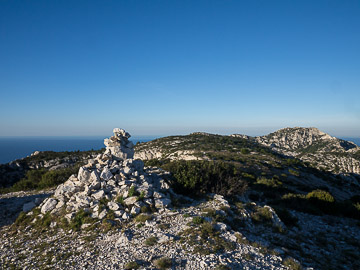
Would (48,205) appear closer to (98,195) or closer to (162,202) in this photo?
(98,195)

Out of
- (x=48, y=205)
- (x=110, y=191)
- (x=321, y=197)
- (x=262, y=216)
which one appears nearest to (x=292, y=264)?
(x=262, y=216)

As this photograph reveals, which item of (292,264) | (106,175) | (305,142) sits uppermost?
(106,175)

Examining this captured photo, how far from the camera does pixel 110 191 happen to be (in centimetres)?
1217

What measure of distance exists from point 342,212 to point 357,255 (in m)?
7.98

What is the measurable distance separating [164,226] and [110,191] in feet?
15.0

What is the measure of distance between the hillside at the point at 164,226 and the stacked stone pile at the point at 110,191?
0.06m

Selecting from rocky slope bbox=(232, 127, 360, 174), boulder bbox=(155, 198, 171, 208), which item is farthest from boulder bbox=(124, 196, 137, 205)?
rocky slope bbox=(232, 127, 360, 174)

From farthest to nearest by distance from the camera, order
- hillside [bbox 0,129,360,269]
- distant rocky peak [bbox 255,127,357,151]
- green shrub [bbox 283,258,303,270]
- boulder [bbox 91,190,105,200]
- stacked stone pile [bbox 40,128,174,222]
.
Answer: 1. distant rocky peak [bbox 255,127,357,151]
2. boulder [bbox 91,190,105,200]
3. stacked stone pile [bbox 40,128,174,222]
4. hillside [bbox 0,129,360,269]
5. green shrub [bbox 283,258,303,270]

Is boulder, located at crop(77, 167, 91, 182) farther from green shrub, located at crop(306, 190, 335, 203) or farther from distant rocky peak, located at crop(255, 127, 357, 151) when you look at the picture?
distant rocky peak, located at crop(255, 127, 357, 151)

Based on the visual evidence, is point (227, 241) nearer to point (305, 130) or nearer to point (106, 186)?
point (106, 186)

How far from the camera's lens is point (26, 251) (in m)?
8.70

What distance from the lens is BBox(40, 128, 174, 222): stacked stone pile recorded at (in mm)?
11000

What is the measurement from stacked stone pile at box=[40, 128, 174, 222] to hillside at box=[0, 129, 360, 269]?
6 cm

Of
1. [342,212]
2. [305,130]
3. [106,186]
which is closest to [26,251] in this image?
[106,186]
